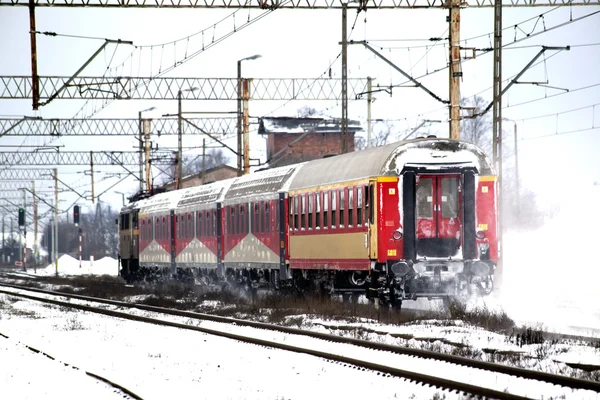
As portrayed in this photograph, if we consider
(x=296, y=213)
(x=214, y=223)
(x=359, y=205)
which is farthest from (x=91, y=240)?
(x=359, y=205)

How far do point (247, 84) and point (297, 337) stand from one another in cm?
2714

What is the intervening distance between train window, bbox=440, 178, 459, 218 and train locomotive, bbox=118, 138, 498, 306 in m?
0.02

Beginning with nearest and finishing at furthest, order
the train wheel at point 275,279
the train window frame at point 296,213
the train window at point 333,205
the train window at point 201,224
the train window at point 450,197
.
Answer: the train window at point 450,197
the train window at point 333,205
the train window frame at point 296,213
the train wheel at point 275,279
the train window at point 201,224

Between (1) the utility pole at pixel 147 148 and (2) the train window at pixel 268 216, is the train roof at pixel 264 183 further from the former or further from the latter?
(1) the utility pole at pixel 147 148

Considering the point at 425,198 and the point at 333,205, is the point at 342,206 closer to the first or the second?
the point at 333,205

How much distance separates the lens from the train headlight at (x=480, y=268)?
22484 millimetres

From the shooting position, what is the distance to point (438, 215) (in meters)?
22.7

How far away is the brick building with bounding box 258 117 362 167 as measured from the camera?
302ft

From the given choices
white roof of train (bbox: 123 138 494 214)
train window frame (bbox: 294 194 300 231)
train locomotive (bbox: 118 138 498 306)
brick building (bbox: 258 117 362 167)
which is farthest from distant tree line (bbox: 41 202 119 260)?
train window frame (bbox: 294 194 300 231)

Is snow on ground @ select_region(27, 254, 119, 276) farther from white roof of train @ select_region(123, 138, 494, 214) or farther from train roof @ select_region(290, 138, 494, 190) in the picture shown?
train roof @ select_region(290, 138, 494, 190)

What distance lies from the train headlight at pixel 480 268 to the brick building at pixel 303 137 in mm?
67277

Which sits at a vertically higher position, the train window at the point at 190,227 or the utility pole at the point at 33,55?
the utility pole at the point at 33,55

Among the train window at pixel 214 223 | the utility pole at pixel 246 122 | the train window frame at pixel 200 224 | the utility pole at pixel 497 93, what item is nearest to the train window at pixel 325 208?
the utility pole at pixel 497 93

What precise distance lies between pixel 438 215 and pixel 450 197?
0.45 metres
